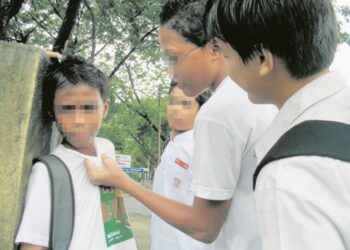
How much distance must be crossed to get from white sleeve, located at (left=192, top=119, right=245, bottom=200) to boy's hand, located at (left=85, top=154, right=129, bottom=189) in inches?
14.2

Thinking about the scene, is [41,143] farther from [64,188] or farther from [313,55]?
[313,55]

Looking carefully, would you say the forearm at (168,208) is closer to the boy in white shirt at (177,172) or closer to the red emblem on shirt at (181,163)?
the boy in white shirt at (177,172)

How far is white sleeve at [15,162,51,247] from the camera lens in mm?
1577

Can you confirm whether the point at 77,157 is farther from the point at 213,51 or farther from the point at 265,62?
the point at 265,62

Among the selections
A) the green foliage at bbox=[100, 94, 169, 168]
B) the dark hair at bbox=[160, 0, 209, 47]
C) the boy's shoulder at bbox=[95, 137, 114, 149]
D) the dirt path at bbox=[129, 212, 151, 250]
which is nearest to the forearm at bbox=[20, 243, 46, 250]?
the boy's shoulder at bbox=[95, 137, 114, 149]

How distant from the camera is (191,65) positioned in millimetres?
1706

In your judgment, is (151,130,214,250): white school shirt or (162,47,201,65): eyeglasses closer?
(162,47,201,65): eyeglasses

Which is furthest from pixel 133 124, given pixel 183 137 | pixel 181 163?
pixel 181 163

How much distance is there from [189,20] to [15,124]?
73 cm

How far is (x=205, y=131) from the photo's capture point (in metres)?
1.45

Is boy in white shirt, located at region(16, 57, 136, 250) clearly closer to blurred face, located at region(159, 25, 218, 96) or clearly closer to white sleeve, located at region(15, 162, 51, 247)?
white sleeve, located at region(15, 162, 51, 247)

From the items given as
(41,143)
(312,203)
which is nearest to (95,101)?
(41,143)

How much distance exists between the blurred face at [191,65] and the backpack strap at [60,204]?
0.54 metres

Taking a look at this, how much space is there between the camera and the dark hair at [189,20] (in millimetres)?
1738
